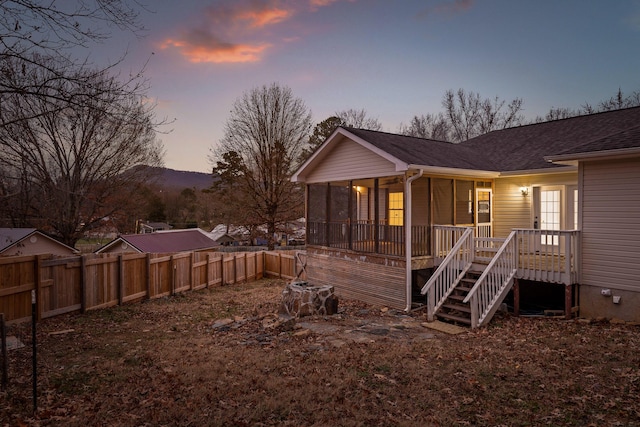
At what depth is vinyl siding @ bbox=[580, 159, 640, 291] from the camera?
8711mm

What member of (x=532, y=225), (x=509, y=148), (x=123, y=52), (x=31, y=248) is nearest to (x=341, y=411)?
(x=123, y=52)

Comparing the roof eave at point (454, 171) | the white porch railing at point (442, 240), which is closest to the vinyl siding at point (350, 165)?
the roof eave at point (454, 171)

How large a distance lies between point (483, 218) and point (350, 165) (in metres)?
4.77

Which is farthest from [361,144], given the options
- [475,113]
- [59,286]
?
[475,113]

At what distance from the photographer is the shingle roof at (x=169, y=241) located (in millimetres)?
20800

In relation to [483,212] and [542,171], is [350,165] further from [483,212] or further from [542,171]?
[542,171]

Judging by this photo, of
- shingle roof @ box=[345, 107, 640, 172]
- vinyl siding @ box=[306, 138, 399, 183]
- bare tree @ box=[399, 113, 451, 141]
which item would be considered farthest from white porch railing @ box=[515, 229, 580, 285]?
bare tree @ box=[399, 113, 451, 141]

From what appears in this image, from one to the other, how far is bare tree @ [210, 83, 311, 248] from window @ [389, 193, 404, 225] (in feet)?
43.1

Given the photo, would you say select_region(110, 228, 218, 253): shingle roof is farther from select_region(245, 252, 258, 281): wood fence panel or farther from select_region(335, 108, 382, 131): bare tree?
select_region(335, 108, 382, 131): bare tree

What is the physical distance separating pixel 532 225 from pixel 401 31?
11230mm

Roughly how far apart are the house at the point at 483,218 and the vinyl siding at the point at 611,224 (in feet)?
0.07

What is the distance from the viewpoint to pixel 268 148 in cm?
2625

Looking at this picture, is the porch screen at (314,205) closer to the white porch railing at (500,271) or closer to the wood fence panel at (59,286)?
the white porch railing at (500,271)

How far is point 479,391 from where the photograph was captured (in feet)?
17.9
